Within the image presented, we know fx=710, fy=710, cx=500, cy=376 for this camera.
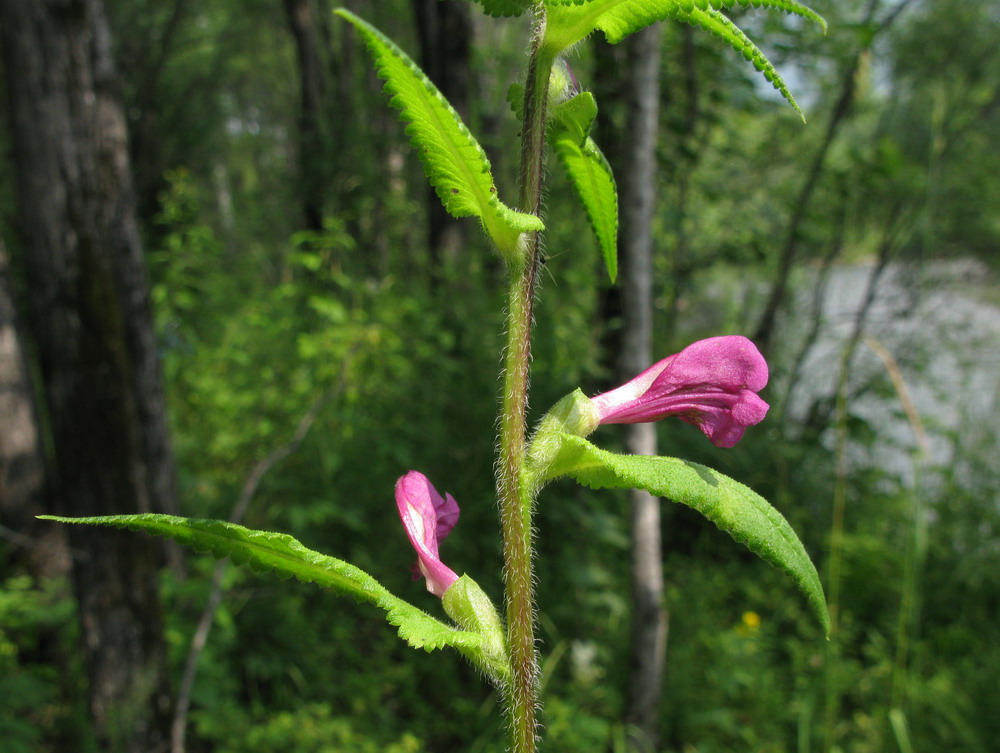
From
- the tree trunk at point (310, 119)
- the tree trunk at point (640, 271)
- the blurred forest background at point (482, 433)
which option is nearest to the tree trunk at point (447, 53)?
the blurred forest background at point (482, 433)

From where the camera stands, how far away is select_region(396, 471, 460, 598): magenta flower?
0.81 meters

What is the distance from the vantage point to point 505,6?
748 mm

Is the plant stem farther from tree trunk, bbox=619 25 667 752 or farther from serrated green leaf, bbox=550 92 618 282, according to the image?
tree trunk, bbox=619 25 667 752

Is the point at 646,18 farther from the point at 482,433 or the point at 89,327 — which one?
the point at 482,433

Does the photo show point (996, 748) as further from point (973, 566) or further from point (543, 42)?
point (543, 42)

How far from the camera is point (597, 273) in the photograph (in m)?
3.38

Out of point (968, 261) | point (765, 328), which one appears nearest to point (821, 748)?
point (765, 328)

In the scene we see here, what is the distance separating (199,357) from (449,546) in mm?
3757

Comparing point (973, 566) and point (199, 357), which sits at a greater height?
point (199, 357)

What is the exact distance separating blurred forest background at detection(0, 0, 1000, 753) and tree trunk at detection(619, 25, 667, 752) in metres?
0.13

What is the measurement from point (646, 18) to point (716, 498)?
1.53 feet

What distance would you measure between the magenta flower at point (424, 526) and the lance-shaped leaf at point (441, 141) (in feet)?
1.08

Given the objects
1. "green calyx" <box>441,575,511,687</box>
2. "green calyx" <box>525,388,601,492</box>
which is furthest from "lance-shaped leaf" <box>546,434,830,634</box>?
"green calyx" <box>441,575,511,687</box>

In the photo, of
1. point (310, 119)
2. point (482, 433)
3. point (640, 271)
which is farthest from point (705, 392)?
point (310, 119)
